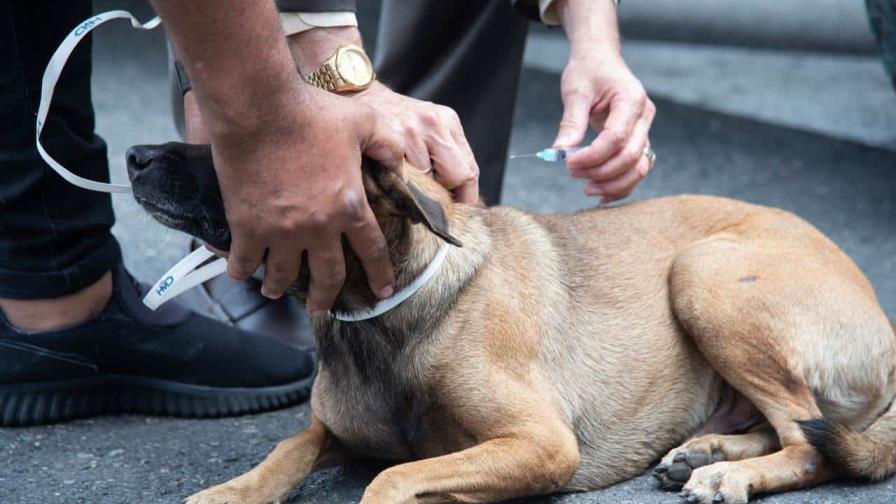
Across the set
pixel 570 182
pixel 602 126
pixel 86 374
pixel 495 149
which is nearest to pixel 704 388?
pixel 602 126

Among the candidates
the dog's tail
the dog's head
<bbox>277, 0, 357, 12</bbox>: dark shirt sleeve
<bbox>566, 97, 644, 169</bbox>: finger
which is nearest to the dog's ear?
the dog's head

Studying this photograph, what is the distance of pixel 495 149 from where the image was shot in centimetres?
432

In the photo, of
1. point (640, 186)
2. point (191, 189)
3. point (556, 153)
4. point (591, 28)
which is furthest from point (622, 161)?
point (640, 186)

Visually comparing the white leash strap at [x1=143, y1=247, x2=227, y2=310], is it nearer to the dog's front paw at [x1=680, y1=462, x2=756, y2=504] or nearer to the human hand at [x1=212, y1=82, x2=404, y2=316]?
the human hand at [x1=212, y1=82, x2=404, y2=316]

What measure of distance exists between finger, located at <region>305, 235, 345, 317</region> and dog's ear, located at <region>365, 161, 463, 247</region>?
20 centimetres

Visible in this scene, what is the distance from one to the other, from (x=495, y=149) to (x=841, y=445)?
1952 millimetres

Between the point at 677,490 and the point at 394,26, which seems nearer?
the point at 677,490

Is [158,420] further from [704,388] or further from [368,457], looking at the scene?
[704,388]

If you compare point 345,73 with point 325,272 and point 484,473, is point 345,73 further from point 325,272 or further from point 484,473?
point 484,473

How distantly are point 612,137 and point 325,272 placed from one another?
113 cm

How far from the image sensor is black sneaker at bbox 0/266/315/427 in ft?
10.4

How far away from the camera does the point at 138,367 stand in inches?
130

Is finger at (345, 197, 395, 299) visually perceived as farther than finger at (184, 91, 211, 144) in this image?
No

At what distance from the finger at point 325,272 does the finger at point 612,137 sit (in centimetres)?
98
